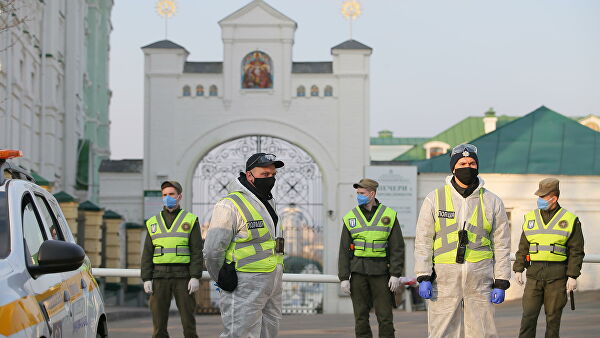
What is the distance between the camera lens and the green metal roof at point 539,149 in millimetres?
40844

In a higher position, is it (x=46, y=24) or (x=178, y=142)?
(x=46, y=24)

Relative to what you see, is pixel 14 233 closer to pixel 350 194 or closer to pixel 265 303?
pixel 265 303

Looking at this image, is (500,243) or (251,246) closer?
(251,246)

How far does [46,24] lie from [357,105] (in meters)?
11.3

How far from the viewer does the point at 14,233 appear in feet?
20.7

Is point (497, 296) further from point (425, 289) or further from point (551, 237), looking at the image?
point (551, 237)

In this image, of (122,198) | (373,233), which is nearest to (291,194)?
(122,198)

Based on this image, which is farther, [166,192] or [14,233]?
[166,192]

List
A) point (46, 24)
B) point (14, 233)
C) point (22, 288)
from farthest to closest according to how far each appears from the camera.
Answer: point (46, 24) < point (14, 233) < point (22, 288)

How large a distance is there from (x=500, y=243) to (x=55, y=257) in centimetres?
487

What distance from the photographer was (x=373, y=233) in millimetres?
13898

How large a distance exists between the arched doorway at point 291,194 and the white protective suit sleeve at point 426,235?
1198 inches

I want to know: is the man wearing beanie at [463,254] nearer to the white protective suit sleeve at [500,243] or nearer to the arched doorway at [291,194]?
the white protective suit sleeve at [500,243]

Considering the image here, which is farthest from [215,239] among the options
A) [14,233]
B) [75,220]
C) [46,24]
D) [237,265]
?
[46,24]
